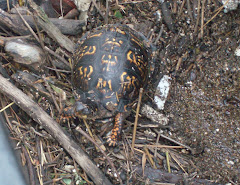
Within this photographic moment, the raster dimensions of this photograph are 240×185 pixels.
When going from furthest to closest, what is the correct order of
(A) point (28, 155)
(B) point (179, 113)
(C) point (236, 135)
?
(B) point (179, 113) < (C) point (236, 135) < (A) point (28, 155)

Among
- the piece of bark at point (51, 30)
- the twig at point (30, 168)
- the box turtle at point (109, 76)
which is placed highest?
the piece of bark at point (51, 30)

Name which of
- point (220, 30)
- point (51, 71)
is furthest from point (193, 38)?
point (51, 71)

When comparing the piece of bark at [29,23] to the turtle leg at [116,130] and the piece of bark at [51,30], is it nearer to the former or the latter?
the piece of bark at [51,30]

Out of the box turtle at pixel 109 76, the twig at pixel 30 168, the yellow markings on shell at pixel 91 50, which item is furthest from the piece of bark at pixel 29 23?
the twig at pixel 30 168

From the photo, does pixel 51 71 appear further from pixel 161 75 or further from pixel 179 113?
pixel 179 113

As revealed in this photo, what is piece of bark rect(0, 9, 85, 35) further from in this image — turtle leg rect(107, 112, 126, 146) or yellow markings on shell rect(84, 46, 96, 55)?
turtle leg rect(107, 112, 126, 146)

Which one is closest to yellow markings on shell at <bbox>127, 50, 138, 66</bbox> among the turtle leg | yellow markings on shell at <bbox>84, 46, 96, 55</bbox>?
Result: yellow markings on shell at <bbox>84, 46, 96, 55</bbox>
